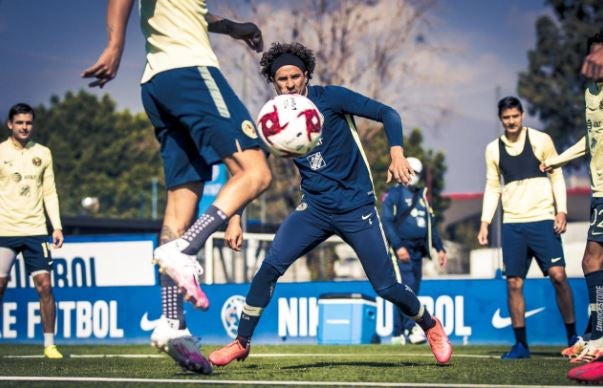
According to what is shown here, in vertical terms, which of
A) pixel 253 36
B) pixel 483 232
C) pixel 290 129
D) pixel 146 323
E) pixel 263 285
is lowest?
pixel 146 323

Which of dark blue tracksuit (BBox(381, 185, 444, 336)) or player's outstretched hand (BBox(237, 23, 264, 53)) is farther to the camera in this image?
dark blue tracksuit (BBox(381, 185, 444, 336))

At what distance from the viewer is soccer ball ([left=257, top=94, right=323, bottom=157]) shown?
630cm

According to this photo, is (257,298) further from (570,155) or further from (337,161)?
(570,155)

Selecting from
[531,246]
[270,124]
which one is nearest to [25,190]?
[531,246]

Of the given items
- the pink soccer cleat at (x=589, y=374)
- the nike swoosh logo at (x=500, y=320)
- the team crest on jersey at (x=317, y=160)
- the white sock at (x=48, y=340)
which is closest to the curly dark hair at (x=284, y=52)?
the team crest on jersey at (x=317, y=160)

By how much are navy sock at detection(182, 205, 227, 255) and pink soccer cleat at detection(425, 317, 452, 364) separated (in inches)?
102

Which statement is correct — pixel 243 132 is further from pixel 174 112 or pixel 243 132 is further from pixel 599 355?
pixel 599 355

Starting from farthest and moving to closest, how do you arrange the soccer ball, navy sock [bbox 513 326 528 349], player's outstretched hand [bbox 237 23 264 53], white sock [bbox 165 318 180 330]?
navy sock [bbox 513 326 528 349] → player's outstretched hand [bbox 237 23 264 53] → the soccer ball → white sock [bbox 165 318 180 330]

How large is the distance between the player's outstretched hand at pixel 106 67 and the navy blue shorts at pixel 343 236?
8.08ft

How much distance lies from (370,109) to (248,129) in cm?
186

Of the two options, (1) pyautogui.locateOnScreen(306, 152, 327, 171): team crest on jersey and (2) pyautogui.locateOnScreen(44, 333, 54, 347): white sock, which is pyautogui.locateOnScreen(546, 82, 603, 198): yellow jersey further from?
(2) pyautogui.locateOnScreen(44, 333, 54, 347): white sock

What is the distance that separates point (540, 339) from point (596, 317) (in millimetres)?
6926

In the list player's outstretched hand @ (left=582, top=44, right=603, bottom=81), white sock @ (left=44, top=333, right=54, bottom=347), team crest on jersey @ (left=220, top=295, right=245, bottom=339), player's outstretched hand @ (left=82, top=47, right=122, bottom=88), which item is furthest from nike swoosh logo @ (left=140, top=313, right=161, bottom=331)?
player's outstretched hand @ (left=582, top=44, right=603, bottom=81)

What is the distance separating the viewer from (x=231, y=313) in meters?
15.5
